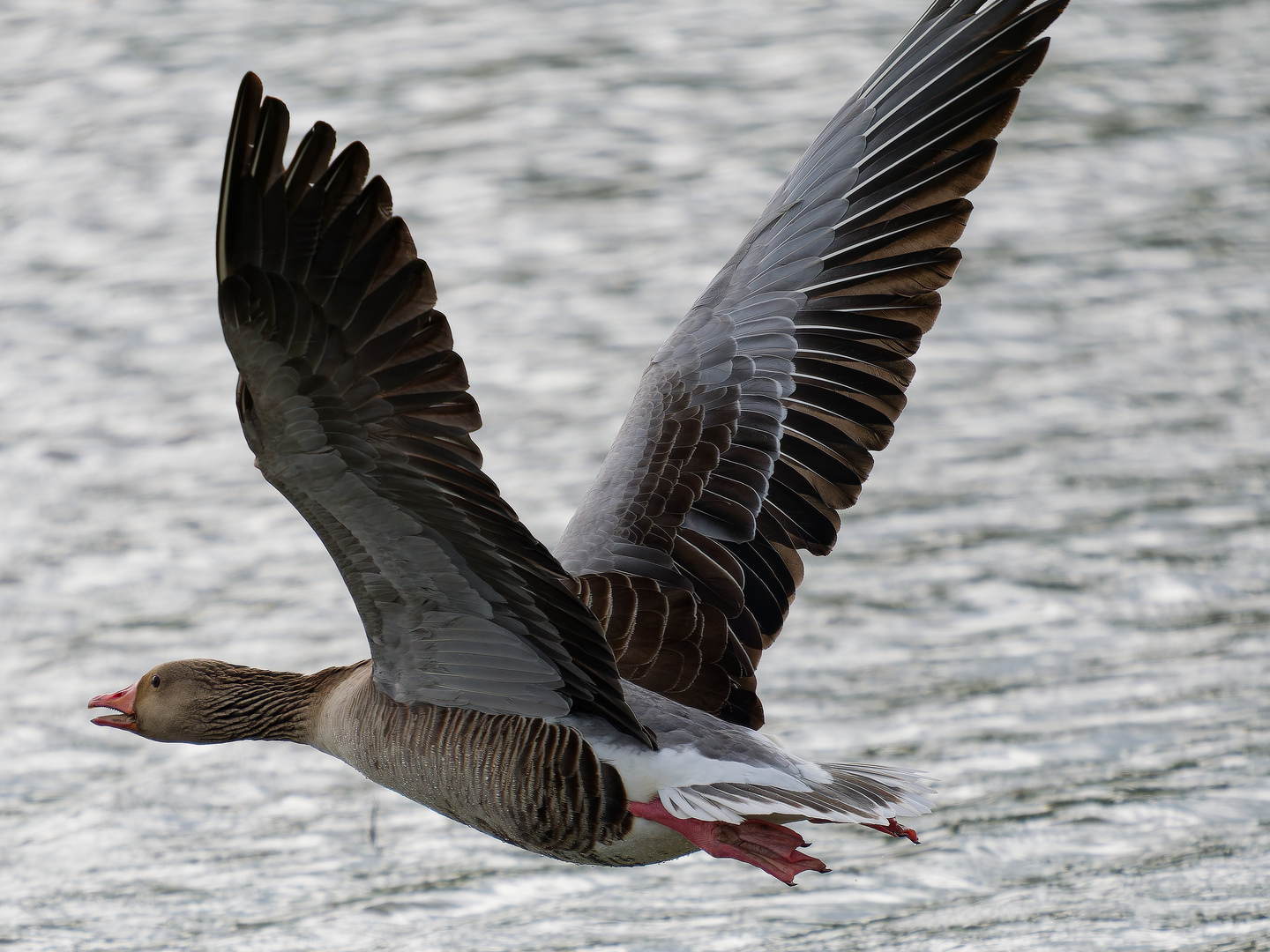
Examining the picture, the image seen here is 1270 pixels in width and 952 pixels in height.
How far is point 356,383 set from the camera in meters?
4.57

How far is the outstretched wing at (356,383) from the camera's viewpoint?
4.33 meters

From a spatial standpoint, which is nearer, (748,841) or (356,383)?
(356,383)

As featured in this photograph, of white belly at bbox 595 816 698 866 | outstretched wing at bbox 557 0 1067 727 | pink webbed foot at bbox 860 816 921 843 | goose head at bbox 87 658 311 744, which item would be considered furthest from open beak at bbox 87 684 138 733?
pink webbed foot at bbox 860 816 921 843

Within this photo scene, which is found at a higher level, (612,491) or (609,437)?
(609,437)

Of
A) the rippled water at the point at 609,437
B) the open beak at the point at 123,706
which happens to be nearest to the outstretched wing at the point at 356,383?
the open beak at the point at 123,706

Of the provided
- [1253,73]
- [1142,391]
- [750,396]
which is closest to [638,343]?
[1142,391]

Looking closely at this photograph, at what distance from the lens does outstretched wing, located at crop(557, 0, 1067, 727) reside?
6.27 meters

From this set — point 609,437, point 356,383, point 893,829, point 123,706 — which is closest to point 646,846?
point 893,829

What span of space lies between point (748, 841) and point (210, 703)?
2.27m

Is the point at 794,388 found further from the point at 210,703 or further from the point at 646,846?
the point at 210,703

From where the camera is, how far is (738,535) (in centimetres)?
645

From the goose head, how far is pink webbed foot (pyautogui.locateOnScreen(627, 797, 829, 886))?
160 cm

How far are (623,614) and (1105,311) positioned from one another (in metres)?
8.44

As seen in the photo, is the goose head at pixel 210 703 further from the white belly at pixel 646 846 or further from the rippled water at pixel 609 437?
the rippled water at pixel 609 437
